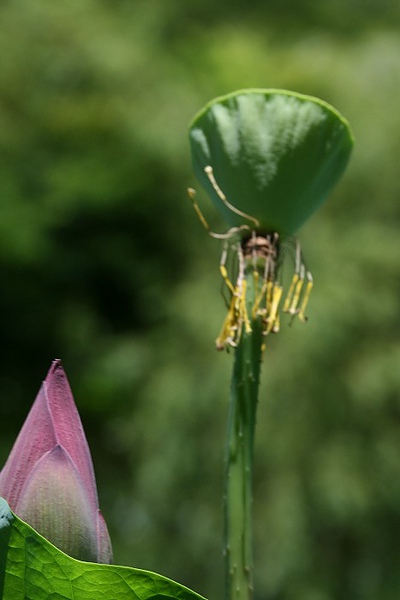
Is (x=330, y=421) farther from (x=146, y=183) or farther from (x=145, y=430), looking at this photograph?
(x=146, y=183)

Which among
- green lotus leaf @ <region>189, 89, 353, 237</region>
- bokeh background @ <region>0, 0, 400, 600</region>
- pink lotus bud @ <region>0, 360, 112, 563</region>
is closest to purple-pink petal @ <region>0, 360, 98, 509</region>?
pink lotus bud @ <region>0, 360, 112, 563</region>

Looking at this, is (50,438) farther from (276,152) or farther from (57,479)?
(276,152)

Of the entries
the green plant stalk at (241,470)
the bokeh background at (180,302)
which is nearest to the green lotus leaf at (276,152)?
the green plant stalk at (241,470)

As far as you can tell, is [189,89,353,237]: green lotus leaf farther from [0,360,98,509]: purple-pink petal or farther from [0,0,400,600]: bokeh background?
[0,0,400,600]: bokeh background

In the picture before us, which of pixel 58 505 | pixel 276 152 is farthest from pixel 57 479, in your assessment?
pixel 276 152

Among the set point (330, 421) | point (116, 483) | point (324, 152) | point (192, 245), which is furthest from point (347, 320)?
point (324, 152)

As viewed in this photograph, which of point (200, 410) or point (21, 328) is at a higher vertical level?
point (21, 328)
